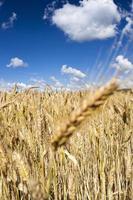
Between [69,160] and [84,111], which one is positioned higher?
[84,111]

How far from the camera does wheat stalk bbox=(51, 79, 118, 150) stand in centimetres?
67

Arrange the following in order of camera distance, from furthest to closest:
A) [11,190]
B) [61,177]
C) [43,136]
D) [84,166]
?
[43,136] < [84,166] < [61,177] < [11,190]

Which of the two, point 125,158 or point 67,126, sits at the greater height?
point 67,126

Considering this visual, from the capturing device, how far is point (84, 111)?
68 centimetres

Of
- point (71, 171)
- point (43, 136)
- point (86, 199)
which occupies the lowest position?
point (86, 199)

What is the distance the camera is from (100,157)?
203 centimetres

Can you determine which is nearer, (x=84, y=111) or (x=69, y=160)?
(x=84, y=111)

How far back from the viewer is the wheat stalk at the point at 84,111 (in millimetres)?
674

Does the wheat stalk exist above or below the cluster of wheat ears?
above

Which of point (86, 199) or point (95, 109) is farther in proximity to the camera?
point (86, 199)

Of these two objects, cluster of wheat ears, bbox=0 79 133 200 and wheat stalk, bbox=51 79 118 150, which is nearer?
wheat stalk, bbox=51 79 118 150

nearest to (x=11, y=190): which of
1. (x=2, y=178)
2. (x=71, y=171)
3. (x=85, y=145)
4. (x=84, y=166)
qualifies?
(x=2, y=178)

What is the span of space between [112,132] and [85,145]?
0.92 feet

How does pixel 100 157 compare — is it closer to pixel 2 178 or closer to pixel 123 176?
pixel 123 176
